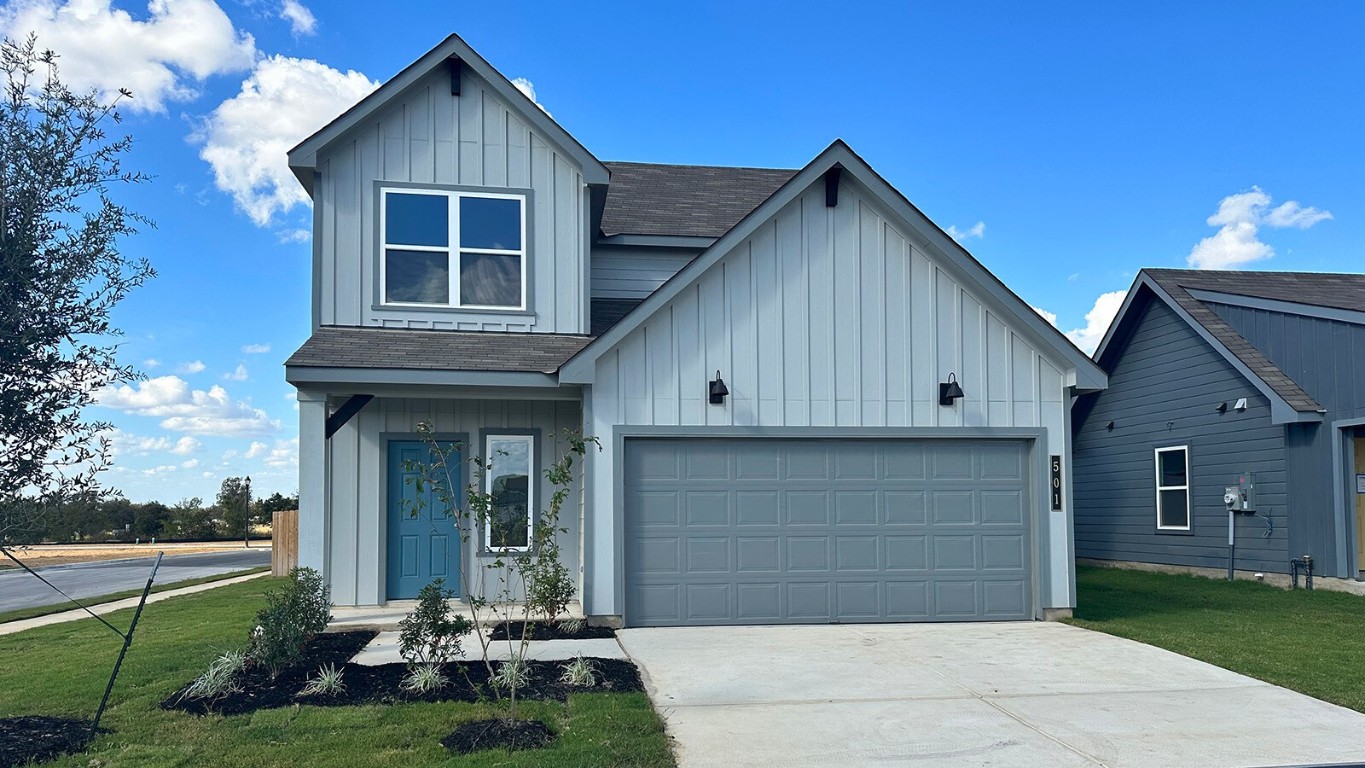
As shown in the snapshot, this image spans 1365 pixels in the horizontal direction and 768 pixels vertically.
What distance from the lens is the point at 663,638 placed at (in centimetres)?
984

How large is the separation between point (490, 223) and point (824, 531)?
5412 mm

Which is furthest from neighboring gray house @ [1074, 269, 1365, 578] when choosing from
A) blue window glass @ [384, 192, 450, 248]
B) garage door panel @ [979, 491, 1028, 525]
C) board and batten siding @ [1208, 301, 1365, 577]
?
blue window glass @ [384, 192, 450, 248]

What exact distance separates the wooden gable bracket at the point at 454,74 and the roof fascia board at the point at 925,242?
396cm

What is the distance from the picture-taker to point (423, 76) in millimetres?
11938

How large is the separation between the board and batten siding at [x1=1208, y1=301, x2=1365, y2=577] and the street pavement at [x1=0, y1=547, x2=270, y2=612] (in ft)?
61.1

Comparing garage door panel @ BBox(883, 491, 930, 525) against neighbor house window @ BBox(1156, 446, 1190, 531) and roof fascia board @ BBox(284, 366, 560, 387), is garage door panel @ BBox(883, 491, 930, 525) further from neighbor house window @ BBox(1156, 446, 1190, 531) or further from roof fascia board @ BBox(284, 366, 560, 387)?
neighbor house window @ BBox(1156, 446, 1190, 531)

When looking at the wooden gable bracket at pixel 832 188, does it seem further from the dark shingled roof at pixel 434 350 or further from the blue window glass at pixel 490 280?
the blue window glass at pixel 490 280

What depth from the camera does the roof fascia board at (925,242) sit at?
10664 millimetres

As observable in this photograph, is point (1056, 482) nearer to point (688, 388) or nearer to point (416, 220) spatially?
point (688, 388)

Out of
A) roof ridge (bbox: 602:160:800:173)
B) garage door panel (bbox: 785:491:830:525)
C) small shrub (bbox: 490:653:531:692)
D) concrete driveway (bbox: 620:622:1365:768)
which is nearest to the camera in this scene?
concrete driveway (bbox: 620:622:1365:768)

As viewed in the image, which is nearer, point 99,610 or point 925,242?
point 925,242

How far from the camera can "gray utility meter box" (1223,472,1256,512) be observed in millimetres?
15188

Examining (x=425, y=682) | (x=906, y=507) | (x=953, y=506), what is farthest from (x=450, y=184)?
(x=953, y=506)

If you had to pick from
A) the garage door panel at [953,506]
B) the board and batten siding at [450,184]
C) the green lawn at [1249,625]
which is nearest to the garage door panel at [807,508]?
the garage door panel at [953,506]
